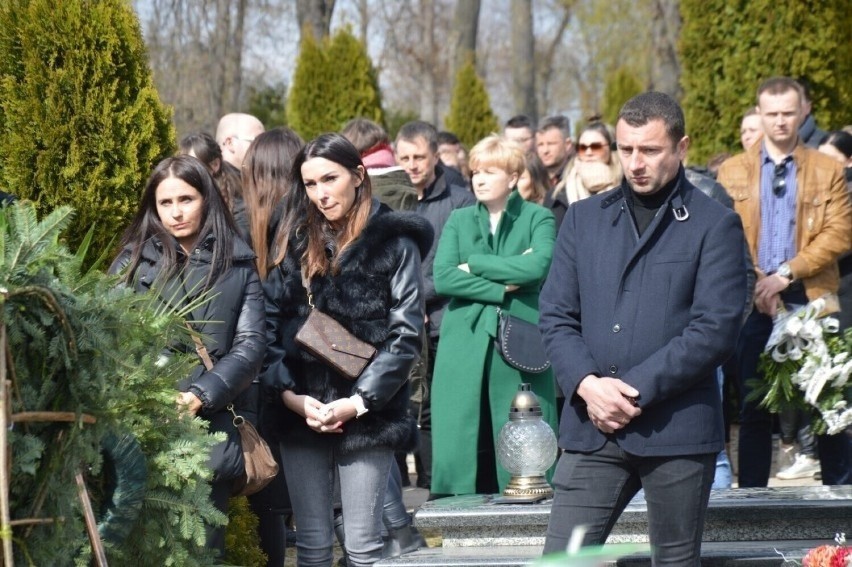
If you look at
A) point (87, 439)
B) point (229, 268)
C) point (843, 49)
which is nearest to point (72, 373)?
point (87, 439)

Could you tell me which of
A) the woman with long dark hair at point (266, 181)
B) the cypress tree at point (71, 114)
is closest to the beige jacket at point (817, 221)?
the woman with long dark hair at point (266, 181)

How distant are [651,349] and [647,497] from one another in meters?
0.46

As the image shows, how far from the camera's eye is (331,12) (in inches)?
931

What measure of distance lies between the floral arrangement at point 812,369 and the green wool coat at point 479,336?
4.23ft

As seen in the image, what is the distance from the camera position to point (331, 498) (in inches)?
189

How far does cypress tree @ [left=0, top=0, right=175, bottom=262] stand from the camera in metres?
5.61

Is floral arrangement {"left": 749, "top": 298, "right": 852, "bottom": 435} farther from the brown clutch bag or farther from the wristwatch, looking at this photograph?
the brown clutch bag

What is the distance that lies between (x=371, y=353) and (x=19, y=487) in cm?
198

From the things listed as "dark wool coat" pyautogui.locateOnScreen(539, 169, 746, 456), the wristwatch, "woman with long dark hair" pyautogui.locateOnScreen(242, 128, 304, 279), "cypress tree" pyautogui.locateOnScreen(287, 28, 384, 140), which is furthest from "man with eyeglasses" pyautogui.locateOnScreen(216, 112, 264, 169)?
"cypress tree" pyautogui.locateOnScreen(287, 28, 384, 140)

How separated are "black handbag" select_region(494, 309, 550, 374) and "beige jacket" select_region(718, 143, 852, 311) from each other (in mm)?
1269

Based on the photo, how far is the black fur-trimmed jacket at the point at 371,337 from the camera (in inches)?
185

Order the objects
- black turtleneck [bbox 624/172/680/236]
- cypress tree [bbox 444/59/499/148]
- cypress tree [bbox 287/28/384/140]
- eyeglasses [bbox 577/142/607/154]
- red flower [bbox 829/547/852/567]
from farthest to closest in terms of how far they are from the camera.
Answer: cypress tree [bbox 444/59/499/148] → cypress tree [bbox 287/28/384/140] → eyeglasses [bbox 577/142/607/154] → black turtleneck [bbox 624/172/680/236] → red flower [bbox 829/547/852/567]

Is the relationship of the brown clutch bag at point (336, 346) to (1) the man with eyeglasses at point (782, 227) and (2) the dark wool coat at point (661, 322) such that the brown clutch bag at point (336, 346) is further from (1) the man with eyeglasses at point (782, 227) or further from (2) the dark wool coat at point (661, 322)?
(1) the man with eyeglasses at point (782, 227)

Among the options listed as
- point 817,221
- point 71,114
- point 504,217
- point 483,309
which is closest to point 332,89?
point 504,217
